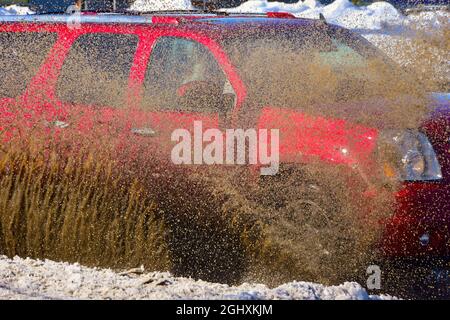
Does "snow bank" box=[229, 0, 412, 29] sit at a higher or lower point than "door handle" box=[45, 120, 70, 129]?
higher

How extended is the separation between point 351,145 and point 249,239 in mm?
946

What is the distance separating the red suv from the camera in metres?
5.46

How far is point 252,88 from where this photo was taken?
6.16 metres

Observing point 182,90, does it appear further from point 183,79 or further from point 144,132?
point 144,132

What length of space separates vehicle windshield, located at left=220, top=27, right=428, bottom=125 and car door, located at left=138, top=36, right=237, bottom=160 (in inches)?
7.7

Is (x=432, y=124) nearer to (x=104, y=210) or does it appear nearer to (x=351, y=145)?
(x=351, y=145)

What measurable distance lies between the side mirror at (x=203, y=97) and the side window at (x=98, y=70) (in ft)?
2.05

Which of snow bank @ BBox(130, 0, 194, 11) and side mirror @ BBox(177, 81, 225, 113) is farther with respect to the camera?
snow bank @ BBox(130, 0, 194, 11)

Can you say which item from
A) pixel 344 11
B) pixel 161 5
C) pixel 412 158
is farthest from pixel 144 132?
pixel 161 5

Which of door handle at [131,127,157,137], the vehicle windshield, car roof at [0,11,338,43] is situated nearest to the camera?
the vehicle windshield

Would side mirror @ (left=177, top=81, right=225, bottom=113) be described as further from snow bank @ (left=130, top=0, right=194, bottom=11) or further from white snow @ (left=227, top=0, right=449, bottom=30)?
snow bank @ (left=130, top=0, right=194, bottom=11)

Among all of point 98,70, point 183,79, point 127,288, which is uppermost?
point 98,70

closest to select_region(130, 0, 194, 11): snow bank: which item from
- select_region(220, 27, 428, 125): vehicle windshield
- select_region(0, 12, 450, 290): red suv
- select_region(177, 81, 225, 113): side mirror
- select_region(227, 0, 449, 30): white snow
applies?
select_region(227, 0, 449, 30): white snow

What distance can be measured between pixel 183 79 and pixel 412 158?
6.12 feet
